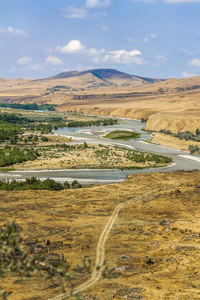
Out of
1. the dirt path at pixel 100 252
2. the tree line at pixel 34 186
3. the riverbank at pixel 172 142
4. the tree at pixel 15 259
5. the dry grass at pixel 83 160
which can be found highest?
the tree at pixel 15 259

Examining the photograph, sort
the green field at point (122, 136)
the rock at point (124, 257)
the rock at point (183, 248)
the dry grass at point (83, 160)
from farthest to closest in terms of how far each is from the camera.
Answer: the green field at point (122, 136) < the dry grass at point (83, 160) < the rock at point (183, 248) < the rock at point (124, 257)

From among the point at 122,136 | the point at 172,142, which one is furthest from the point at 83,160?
the point at 122,136

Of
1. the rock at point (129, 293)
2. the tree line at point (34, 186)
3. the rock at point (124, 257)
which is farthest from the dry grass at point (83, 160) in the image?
the rock at point (129, 293)

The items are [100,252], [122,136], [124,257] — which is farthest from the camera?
[122,136]

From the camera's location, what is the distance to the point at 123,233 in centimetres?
3738

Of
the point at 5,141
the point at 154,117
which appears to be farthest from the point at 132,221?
the point at 154,117

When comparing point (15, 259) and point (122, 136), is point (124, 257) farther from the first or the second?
point (122, 136)

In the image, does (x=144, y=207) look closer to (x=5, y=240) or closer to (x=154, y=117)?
(x=5, y=240)

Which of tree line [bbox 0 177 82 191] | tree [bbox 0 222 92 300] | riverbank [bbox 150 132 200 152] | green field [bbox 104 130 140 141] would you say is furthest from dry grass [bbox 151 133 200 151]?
tree [bbox 0 222 92 300]

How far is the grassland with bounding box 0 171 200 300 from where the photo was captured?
24.9 meters

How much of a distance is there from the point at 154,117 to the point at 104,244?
14383 cm

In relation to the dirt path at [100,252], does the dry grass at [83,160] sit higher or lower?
higher

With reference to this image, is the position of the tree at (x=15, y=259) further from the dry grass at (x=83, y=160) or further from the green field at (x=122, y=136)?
the green field at (x=122, y=136)

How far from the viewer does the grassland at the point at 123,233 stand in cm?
2486
